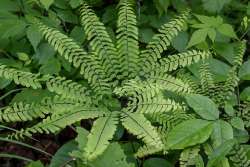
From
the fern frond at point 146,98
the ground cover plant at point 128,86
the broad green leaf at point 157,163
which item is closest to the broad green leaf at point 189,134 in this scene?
the ground cover plant at point 128,86

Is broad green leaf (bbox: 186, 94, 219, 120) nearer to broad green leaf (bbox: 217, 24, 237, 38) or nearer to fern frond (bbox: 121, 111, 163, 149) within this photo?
fern frond (bbox: 121, 111, 163, 149)

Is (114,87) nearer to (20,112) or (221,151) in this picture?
(20,112)

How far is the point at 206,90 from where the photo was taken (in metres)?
2.99

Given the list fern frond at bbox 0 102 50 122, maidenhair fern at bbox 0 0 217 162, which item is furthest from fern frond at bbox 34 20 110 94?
fern frond at bbox 0 102 50 122

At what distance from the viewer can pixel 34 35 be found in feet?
9.88

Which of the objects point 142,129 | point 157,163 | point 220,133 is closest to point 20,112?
point 142,129

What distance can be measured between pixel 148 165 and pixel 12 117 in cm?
90

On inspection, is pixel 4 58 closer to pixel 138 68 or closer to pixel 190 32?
pixel 138 68

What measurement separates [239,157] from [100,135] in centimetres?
84

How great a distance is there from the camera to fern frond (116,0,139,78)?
293cm

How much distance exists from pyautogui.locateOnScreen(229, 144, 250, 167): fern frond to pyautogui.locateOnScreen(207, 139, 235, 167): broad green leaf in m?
0.21

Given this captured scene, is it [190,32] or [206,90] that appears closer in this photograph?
[206,90]

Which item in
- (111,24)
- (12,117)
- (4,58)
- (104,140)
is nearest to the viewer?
(104,140)

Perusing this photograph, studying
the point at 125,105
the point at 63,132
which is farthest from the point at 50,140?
the point at 125,105
